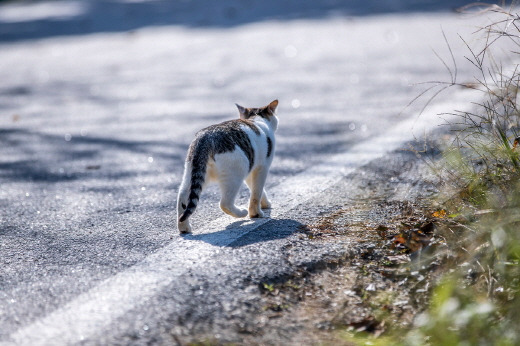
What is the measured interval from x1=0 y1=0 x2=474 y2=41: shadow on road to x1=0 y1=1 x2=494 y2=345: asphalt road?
48.8 inches

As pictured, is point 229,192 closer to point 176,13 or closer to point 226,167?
point 226,167

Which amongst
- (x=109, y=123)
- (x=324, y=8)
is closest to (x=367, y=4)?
(x=324, y=8)

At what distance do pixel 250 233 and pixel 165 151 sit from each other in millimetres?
2809

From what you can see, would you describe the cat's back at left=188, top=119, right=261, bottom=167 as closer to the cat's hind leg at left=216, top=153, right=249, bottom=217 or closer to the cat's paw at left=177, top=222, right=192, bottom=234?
the cat's hind leg at left=216, top=153, right=249, bottom=217

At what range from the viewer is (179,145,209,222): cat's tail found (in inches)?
163

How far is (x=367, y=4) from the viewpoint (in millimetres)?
18891

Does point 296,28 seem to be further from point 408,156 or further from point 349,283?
point 349,283

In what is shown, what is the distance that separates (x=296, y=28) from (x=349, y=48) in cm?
327

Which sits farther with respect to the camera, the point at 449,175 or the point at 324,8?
the point at 324,8

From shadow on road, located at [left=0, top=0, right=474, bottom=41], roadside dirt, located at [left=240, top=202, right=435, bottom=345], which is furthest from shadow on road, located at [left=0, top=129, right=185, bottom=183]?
shadow on road, located at [left=0, top=0, right=474, bottom=41]

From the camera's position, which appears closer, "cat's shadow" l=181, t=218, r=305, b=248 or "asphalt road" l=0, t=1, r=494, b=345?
"asphalt road" l=0, t=1, r=494, b=345

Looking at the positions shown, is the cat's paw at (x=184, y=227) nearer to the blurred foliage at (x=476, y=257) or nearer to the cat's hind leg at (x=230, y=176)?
the cat's hind leg at (x=230, y=176)

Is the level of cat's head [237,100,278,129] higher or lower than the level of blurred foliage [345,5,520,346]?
higher

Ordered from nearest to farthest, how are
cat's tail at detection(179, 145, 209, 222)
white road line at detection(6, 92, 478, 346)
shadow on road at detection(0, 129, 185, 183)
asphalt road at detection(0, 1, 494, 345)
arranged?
white road line at detection(6, 92, 478, 346) < asphalt road at detection(0, 1, 494, 345) < cat's tail at detection(179, 145, 209, 222) < shadow on road at detection(0, 129, 185, 183)
